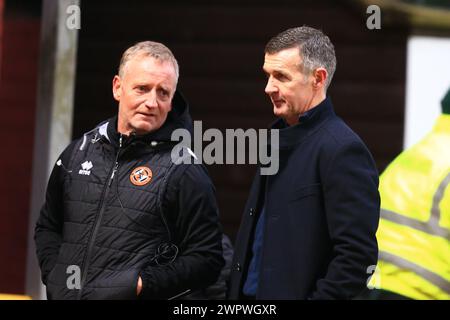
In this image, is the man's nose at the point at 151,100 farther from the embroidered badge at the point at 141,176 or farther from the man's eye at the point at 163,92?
the embroidered badge at the point at 141,176

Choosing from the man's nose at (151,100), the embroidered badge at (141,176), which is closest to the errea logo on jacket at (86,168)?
the embroidered badge at (141,176)

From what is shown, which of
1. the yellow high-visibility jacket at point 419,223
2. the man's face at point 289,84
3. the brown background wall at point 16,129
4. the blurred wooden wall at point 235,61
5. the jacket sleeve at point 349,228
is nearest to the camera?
the yellow high-visibility jacket at point 419,223

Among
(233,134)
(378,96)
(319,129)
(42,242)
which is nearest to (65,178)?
(42,242)

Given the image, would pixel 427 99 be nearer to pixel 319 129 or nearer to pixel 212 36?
pixel 212 36

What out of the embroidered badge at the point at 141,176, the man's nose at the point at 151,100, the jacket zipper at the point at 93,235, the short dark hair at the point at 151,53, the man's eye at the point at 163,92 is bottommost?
the jacket zipper at the point at 93,235

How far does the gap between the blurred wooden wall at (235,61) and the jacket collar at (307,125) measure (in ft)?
8.18

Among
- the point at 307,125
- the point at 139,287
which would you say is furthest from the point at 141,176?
the point at 307,125

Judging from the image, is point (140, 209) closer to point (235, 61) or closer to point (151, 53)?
point (151, 53)

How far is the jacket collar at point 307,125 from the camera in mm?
2822

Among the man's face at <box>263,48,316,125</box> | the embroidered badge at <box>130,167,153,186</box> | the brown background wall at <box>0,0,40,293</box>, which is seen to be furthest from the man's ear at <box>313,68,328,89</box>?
the brown background wall at <box>0,0,40,293</box>

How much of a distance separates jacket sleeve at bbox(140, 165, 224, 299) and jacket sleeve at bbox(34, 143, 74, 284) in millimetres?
404

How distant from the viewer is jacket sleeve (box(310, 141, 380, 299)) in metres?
2.65

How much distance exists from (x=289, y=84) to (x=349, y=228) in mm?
487
